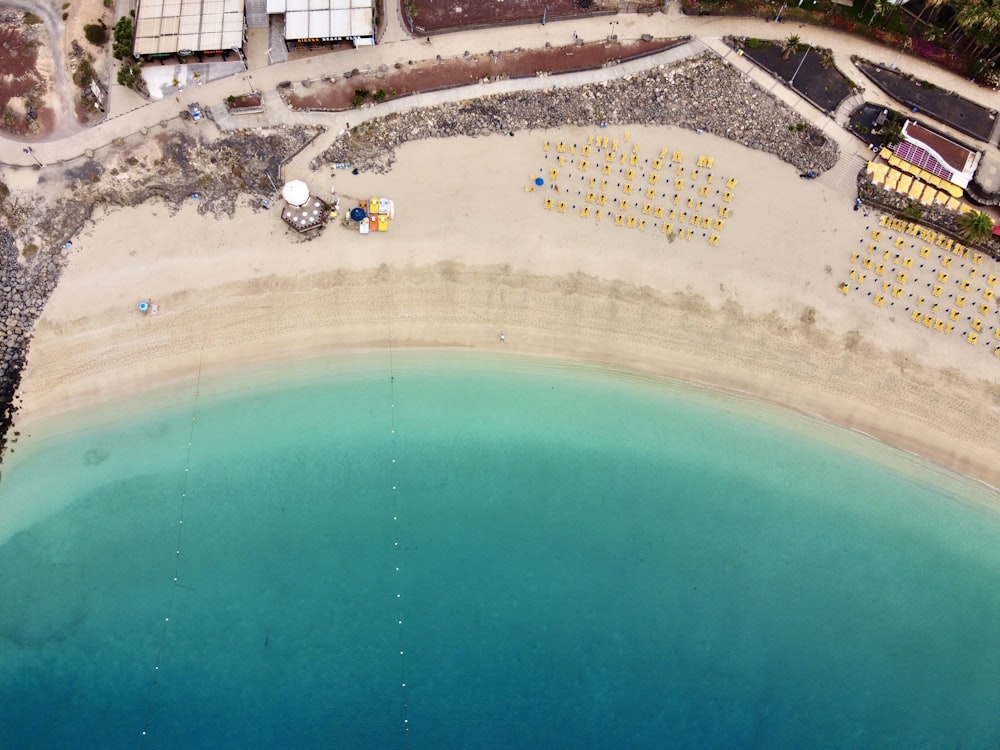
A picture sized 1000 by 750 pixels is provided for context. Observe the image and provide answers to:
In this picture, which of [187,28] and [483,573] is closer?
[483,573]

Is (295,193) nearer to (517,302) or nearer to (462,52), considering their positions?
(462,52)

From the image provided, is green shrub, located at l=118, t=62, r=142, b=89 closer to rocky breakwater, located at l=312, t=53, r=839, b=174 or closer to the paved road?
the paved road

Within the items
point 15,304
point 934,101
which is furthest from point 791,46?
point 15,304

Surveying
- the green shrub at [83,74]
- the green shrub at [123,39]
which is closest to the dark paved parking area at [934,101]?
the green shrub at [123,39]

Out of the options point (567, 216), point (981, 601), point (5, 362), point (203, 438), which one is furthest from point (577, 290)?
point (5, 362)

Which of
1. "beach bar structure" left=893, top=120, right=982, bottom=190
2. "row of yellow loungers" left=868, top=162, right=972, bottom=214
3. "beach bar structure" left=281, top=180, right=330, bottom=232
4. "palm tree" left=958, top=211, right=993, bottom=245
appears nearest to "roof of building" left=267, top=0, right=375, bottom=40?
"beach bar structure" left=281, top=180, right=330, bottom=232
